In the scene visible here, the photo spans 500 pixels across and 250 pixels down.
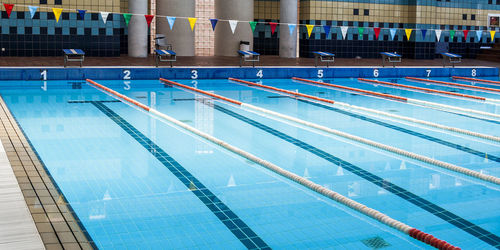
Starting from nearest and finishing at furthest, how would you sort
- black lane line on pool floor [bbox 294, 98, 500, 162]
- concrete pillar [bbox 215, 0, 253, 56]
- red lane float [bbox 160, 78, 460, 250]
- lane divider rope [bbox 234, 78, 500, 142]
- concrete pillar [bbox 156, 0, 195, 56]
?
red lane float [bbox 160, 78, 460, 250] → black lane line on pool floor [bbox 294, 98, 500, 162] → lane divider rope [bbox 234, 78, 500, 142] → concrete pillar [bbox 156, 0, 195, 56] → concrete pillar [bbox 215, 0, 253, 56]

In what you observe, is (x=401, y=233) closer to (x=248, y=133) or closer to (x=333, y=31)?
(x=248, y=133)

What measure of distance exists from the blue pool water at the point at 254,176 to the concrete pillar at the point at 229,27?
8676mm

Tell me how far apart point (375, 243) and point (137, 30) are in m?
13.0

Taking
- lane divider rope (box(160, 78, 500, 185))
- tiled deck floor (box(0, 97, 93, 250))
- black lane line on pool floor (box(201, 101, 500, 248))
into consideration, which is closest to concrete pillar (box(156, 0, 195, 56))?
lane divider rope (box(160, 78, 500, 185))

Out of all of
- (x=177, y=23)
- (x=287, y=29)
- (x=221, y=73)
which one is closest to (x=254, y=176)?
(x=221, y=73)

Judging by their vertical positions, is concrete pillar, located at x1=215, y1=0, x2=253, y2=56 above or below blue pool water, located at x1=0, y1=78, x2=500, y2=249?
above

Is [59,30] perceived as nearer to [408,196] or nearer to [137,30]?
[137,30]

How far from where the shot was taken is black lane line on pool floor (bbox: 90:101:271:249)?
3.50 meters

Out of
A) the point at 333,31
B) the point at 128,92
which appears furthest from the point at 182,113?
the point at 333,31

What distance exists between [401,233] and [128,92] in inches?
312

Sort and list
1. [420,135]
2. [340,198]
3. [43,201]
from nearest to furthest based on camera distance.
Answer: [43,201] → [340,198] → [420,135]

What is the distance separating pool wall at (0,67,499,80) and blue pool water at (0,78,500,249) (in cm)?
287

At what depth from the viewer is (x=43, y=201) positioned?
13.0ft

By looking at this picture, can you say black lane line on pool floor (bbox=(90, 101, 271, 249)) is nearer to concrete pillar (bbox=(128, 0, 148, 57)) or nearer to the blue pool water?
the blue pool water
